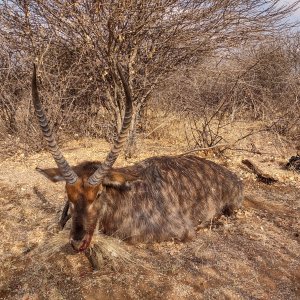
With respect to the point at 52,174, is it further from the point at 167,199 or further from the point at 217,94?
the point at 217,94

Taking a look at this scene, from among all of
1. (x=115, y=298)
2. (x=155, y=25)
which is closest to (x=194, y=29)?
(x=155, y=25)

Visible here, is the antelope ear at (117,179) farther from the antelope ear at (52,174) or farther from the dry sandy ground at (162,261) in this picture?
the dry sandy ground at (162,261)

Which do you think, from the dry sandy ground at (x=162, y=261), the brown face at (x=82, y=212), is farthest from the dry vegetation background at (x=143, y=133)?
the brown face at (x=82, y=212)

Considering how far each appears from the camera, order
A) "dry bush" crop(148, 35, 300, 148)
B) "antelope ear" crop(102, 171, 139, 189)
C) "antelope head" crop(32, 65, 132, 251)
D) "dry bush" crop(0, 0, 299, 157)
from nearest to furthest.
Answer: "antelope head" crop(32, 65, 132, 251) → "antelope ear" crop(102, 171, 139, 189) → "dry bush" crop(0, 0, 299, 157) → "dry bush" crop(148, 35, 300, 148)

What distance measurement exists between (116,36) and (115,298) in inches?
196

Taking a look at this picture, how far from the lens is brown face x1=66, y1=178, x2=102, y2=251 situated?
389cm

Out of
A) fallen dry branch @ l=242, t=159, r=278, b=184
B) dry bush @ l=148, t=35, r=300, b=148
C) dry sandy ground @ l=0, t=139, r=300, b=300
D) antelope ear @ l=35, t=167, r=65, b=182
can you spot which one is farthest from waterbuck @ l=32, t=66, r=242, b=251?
dry bush @ l=148, t=35, r=300, b=148

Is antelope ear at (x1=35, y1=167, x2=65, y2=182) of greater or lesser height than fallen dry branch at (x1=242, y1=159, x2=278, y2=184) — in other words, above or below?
above

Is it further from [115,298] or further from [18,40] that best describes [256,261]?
[18,40]

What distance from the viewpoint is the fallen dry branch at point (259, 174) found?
745cm

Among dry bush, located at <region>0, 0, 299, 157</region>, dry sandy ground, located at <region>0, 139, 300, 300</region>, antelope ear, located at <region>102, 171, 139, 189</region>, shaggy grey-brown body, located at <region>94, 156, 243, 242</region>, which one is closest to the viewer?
dry sandy ground, located at <region>0, 139, 300, 300</region>

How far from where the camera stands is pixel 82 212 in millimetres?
3959

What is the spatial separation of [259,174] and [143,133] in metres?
3.80

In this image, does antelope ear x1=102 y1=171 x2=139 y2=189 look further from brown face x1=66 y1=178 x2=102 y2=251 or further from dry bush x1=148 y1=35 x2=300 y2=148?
dry bush x1=148 y1=35 x2=300 y2=148
